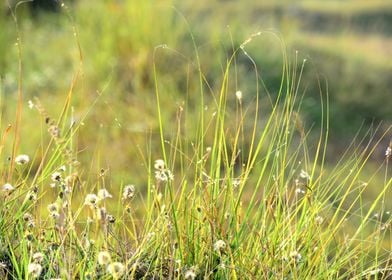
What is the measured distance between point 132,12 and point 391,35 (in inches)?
95.9

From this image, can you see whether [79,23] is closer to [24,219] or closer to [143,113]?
[143,113]

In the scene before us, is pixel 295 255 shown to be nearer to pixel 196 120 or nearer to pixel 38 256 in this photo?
pixel 38 256

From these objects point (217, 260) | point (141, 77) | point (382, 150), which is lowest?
point (382, 150)

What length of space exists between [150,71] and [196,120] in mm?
553

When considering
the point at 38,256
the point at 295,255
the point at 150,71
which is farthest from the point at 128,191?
the point at 150,71

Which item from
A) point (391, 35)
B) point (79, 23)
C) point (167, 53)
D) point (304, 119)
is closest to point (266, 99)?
point (304, 119)

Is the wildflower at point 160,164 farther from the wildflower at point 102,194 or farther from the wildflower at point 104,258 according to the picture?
the wildflower at point 104,258

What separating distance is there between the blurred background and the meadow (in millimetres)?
11

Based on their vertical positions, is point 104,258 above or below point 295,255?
above

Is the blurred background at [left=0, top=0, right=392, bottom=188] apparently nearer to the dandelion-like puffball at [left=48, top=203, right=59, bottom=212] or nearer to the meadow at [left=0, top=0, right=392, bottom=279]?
the meadow at [left=0, top=0, right=392, bottom=279]

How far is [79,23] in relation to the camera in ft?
17.7

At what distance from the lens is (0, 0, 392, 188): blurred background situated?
4477mm

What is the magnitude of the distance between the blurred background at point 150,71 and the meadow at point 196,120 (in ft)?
0.04

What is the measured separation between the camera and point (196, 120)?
444cm
